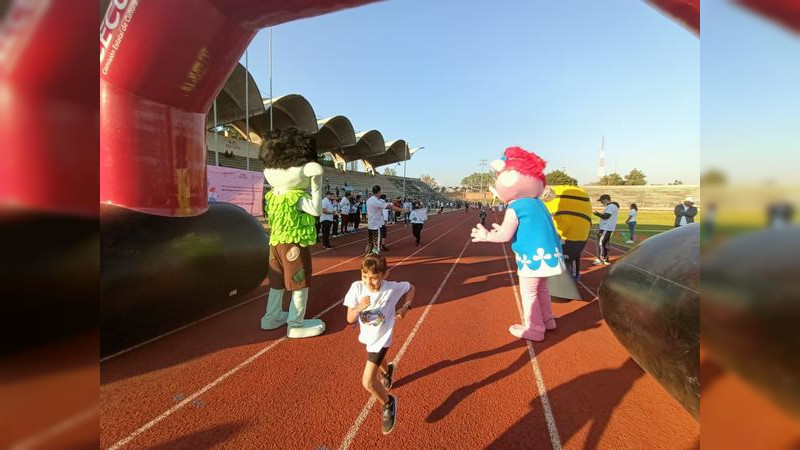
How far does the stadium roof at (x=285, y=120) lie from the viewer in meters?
22.4

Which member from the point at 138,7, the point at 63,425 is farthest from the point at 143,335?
the point at 63,425

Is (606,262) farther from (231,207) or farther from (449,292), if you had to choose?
(231,207)

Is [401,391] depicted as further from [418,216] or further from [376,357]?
[418,216]

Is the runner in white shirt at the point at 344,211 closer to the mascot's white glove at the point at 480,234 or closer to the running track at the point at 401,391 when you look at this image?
the running track at the point at 401,391

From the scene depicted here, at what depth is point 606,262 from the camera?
31.0ft

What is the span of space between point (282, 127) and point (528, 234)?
27273 mm

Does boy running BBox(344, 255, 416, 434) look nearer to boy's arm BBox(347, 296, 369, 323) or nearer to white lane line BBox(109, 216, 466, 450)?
boy's arm BBox(347, 296, 369, 323)

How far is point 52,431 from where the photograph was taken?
0.54 meters

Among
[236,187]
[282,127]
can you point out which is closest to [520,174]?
[236,187]

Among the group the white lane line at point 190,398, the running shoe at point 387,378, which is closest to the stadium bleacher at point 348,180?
the white lane line at point 190,398

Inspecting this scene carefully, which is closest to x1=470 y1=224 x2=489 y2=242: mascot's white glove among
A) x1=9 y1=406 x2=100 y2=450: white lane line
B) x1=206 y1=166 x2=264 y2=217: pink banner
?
x1=9 y1=406 x2=100 y2=450: white lane line

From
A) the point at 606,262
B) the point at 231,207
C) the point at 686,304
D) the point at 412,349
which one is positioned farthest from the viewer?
the point at 606,262

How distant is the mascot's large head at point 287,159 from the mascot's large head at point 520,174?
7.15ft

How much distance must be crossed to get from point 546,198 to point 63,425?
6116mm
